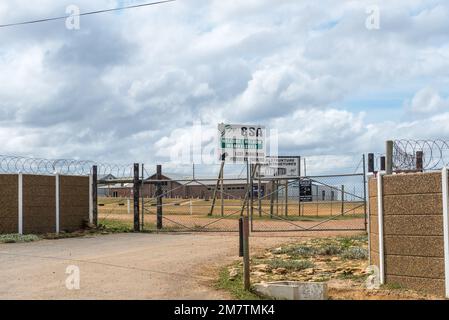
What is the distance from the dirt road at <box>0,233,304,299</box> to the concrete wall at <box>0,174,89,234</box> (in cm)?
197

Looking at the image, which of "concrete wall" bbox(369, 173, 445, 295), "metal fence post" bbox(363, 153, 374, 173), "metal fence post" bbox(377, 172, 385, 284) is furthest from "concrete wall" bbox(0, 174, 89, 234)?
"concrete wall" bbox(369, 173, 445, 295)

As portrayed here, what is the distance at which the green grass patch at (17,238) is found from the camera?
17484 millimetres

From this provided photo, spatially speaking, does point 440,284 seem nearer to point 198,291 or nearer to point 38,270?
point 198,291

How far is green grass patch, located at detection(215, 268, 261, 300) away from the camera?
8712mm

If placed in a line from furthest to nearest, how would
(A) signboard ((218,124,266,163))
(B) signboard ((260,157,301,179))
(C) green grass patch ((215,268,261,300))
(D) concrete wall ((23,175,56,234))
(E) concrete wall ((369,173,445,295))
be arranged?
(B) signboard ((260,157,301,179)) → (A) signboard ((218,124,266,163)) → (D) concrete wall ((23,175,56,234)) → (E) concrete wall ((369,173,445,295)) → (C) green grass patch ((215,268,261,300))

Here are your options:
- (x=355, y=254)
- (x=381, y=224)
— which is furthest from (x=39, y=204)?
(x=381, y=224)

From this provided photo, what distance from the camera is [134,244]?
1675 cm

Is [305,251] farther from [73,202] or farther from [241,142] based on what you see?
[241,142]

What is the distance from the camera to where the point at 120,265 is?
12023 mm

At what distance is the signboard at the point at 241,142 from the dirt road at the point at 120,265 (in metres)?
8.42

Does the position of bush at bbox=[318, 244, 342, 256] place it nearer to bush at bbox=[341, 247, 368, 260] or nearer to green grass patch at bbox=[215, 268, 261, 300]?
bush at bbox=[341, 247, 368, 260]

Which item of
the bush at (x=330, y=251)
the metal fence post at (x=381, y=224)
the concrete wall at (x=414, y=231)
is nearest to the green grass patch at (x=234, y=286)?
the metal fence post at (x=381, y=224)

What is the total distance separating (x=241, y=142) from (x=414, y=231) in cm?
1810
